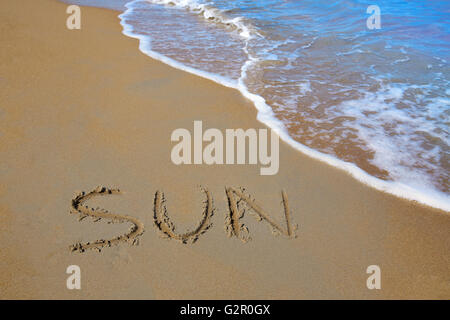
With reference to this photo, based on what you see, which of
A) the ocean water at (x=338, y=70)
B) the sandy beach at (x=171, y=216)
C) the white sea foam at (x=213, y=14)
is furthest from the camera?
the white sea foam at (x=213, y=14)

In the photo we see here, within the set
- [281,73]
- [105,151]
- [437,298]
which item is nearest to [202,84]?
[281,73]

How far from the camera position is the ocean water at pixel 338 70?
3131mm

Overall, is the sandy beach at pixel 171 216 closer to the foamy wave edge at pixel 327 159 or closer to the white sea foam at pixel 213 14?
the foamy wave edge at pixel 327 159

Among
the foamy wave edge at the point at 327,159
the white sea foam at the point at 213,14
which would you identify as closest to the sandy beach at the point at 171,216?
the foamy wave edge at the point at 327,159

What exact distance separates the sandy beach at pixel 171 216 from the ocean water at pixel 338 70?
0.35 metres

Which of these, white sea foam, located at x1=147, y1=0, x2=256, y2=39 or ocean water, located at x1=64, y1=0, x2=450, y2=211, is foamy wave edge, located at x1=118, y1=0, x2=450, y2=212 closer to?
ocean water, located at x1=64, y1=0, x2=450, y2=211

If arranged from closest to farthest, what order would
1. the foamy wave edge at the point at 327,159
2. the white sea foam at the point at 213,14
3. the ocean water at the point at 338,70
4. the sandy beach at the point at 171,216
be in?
the sandy beach at the point at 171,216 → the foamy wave edge at the point at 327,159 → the ocean water at the point at 338,70 → the white sea foam at the point at 213,14

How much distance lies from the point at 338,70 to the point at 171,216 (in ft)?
12.7

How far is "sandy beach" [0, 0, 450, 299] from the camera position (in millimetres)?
1989

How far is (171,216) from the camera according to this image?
2.40 metres

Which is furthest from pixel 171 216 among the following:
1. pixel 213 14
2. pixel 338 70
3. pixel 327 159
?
pixel 213 14

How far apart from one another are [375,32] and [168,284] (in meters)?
7.16

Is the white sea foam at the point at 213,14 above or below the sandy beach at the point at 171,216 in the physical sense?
above

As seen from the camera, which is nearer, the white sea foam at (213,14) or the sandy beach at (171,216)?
the sandy beach at (171,216)
